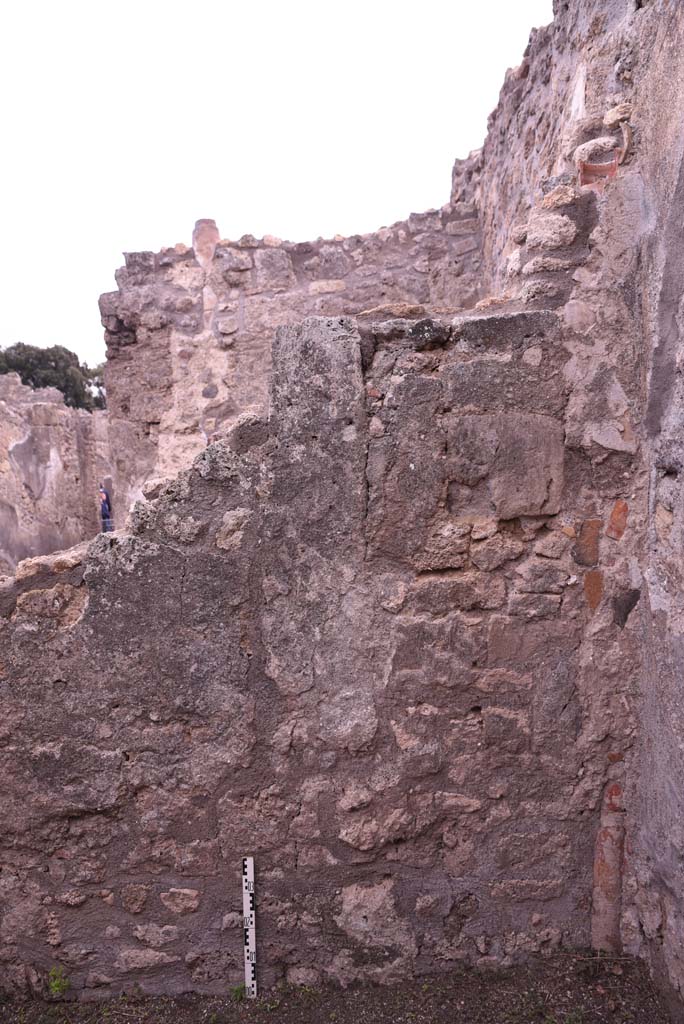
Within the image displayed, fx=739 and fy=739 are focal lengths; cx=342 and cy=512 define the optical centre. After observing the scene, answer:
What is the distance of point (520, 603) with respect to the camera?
227 centimetres

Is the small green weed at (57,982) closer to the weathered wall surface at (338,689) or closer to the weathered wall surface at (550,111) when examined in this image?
the weathered wall surface at (338,689)

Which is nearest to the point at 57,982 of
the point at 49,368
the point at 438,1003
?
the point at 438,1003

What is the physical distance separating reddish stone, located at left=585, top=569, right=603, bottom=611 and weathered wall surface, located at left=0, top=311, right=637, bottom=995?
1 cm

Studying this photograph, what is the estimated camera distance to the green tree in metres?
24.2

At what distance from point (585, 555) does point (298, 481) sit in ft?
2.98

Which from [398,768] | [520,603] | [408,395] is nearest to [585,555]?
[520,603]

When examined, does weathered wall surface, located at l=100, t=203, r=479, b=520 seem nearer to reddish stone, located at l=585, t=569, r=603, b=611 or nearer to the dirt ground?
reddish stone, located at l=585, t=569, r=603, b=611

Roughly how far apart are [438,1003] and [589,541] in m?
1.46

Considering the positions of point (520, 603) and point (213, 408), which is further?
point (213, 408)

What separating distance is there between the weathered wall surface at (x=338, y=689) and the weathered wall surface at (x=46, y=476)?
5958mm

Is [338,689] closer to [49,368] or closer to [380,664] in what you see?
[380,664]

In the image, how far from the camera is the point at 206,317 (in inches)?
192

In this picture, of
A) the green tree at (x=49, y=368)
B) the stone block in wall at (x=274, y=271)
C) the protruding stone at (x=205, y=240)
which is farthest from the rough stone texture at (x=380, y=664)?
the green tree at (x=49, y=368)

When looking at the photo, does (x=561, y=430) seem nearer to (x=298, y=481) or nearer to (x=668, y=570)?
(x=668, y=570)
